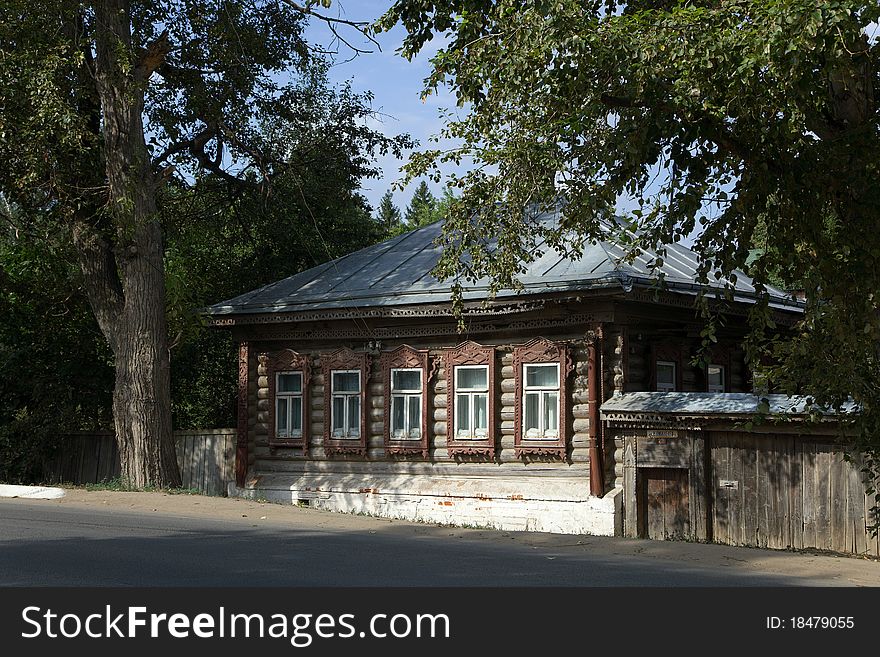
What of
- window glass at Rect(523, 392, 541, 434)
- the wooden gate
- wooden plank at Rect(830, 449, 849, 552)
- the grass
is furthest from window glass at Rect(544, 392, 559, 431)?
the grass

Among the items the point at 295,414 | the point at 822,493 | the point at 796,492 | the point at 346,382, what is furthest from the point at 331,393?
the point at 822,493

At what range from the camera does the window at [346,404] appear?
69.9 feet

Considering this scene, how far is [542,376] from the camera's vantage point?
1881 cm

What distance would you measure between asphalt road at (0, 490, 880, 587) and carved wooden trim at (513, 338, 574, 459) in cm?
313

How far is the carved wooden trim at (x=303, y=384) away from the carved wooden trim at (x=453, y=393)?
339cm

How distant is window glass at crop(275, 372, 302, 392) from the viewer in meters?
22.1

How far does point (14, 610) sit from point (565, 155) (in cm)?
788

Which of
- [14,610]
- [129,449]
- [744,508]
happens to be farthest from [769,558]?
[129,449]

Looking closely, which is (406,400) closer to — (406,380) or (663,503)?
(406,380)

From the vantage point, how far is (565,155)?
12562mm

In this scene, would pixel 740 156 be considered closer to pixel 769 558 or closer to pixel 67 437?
pixel 769 558

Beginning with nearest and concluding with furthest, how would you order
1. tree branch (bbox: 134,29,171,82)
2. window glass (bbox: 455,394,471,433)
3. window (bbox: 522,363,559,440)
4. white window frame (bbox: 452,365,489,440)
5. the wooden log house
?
the wooden log house → window (bbox: 522,363,559,440) → white window frame (bbox: 452,365,489,440) → window glass (bbox: 455,394,471,433) → tree branch (bbox: 134,29,171,82)

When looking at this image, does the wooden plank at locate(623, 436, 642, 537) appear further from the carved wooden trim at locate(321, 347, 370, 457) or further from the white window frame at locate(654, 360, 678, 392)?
the carved wooden trim at locate(321, 347, 370, 457)

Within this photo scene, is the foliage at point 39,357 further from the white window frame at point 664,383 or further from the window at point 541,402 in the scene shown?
the white window frame at point 664,383
